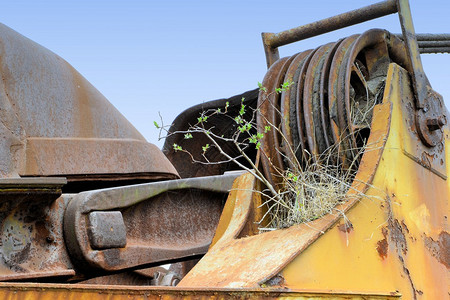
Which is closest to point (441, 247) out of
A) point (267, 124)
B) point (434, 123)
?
point (434, 123)

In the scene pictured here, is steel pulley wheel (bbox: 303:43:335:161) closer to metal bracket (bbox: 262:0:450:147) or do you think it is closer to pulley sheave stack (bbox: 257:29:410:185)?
pulley sheave stack (bbox: 257:29:410:185)

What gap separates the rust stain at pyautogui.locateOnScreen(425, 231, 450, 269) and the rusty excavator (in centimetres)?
1

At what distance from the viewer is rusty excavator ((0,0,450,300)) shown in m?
2.43

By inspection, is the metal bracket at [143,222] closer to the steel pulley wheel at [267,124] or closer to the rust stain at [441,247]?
the steel pulley wheel at [267,124]

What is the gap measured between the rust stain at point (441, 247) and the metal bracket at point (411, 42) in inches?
17.9

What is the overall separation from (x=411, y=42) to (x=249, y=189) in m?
1.19

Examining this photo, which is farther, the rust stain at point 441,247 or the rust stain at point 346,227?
the rust stain at point 441,247

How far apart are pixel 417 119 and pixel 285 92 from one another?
2.26ft

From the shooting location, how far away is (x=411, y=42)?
350cm

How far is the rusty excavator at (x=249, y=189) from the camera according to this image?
2430 mm

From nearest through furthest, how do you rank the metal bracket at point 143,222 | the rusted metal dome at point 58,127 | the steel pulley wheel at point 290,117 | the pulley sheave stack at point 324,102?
the pulley sheave stack at point 324,102 → the steel pulley wheel at point 290,117 → the metal bracket at point 143,222 → the rusted metal dome at point 58,127

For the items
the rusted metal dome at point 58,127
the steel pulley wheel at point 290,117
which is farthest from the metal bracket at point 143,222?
the steel pulley wheel at point 290,117

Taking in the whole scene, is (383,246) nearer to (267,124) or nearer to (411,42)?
(267,124)

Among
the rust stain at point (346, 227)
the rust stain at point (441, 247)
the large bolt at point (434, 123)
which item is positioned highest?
the large bolt at point (434, 123)
